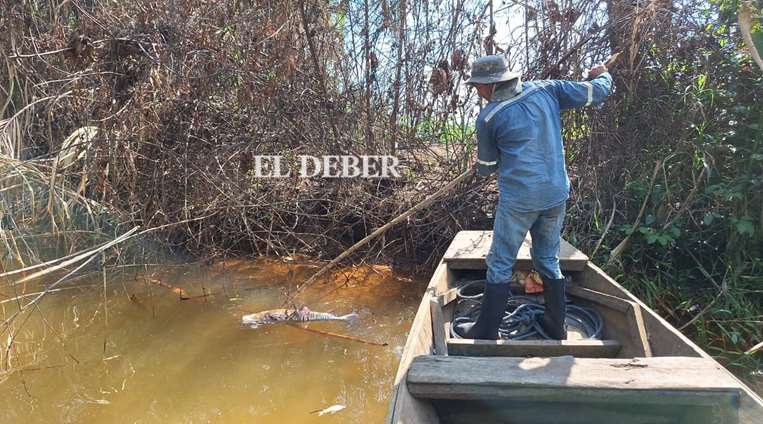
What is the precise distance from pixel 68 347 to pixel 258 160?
2557 millimetres

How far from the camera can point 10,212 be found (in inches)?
160

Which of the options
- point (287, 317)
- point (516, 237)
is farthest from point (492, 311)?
point (287, 317)

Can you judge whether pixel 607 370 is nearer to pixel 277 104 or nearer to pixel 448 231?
pixel 448 231

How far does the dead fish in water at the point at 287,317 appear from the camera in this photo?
446 cm

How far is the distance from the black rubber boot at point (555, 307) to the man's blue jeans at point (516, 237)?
4 cm

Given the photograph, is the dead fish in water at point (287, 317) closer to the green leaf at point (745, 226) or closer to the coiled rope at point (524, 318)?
the coiled rope at point (524, 318)

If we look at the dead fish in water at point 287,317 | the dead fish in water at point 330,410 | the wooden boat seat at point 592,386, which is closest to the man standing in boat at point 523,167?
the wooden boat seat at point 592,386

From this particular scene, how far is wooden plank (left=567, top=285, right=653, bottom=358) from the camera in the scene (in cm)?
255

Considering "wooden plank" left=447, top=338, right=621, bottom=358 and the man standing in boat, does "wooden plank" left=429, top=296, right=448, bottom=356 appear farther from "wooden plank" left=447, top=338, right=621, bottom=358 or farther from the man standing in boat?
the man standing in boat

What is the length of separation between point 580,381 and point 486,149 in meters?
1.31

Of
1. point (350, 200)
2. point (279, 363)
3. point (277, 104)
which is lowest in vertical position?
point (279, 363)

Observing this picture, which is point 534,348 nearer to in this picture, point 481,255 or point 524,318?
point 524,318

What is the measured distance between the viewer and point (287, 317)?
4.47 meters

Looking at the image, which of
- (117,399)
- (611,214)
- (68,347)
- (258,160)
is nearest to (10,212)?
(68,347)
